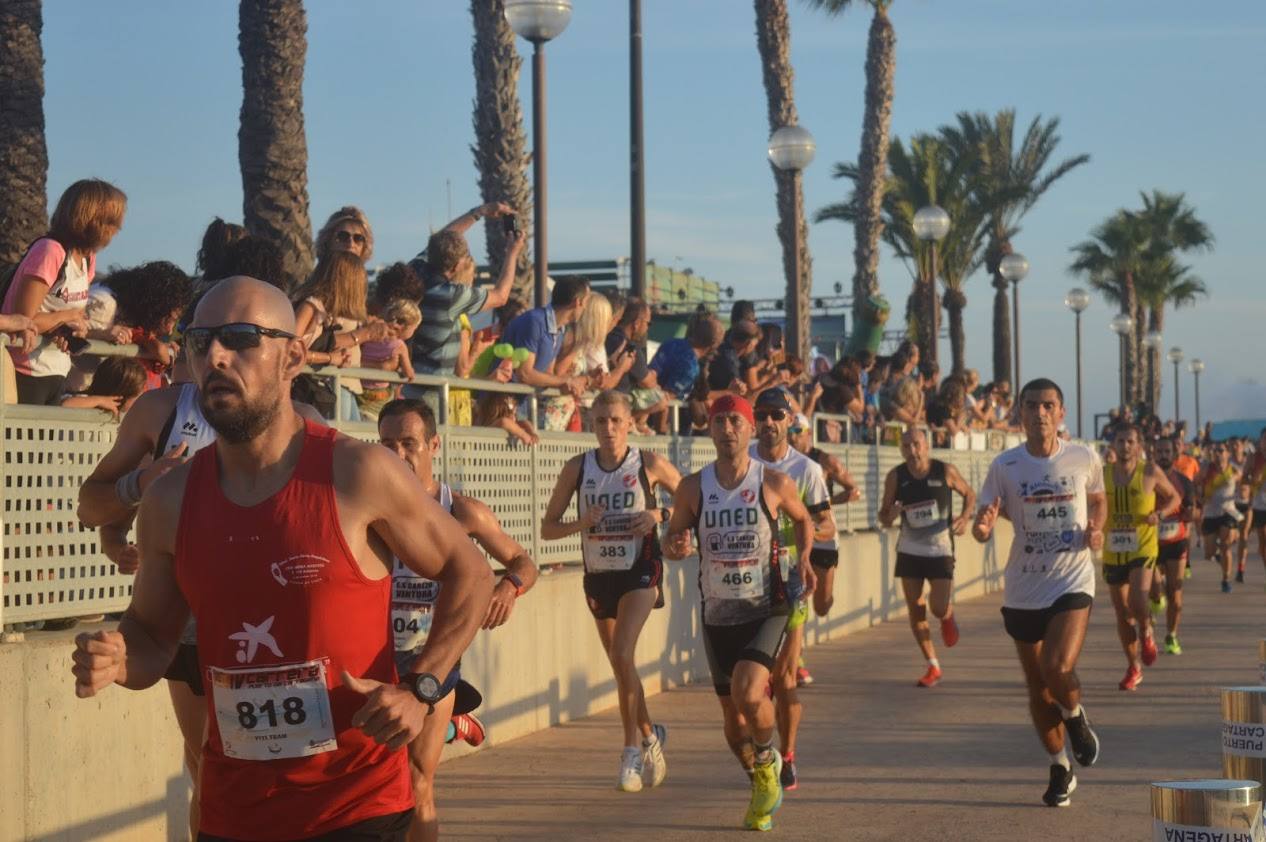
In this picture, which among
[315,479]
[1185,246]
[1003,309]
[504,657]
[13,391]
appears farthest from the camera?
[1185,246]

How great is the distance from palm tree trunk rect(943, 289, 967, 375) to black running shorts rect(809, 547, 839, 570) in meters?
31.4

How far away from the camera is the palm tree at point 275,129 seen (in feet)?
44.5

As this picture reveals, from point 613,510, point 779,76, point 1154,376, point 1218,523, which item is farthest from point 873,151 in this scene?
point 1154,376

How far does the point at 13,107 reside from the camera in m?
12.0

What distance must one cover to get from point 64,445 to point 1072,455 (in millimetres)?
5460

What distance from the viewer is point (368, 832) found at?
412 cm

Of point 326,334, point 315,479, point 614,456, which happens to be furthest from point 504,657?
point 315,479

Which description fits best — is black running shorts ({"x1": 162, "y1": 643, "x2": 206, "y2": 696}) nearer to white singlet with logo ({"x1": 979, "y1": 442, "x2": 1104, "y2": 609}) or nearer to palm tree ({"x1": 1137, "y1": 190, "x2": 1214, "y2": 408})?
white singlet with logo ({"x1": 979, "y1": 442, "x2": 1104, "y2": 609})

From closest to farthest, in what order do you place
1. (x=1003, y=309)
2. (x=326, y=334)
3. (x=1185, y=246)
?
(x=326, y=334), (x=1003, y=309), (x=1185, y=246)

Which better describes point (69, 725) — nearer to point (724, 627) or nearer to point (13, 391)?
point (13, 391)

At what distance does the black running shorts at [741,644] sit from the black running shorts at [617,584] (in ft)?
3.91

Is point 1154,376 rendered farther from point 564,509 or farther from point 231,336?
point 231,336

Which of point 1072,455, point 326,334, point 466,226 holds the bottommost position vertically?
point 1072,455

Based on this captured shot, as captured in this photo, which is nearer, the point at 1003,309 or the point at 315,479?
the point at 315,479
